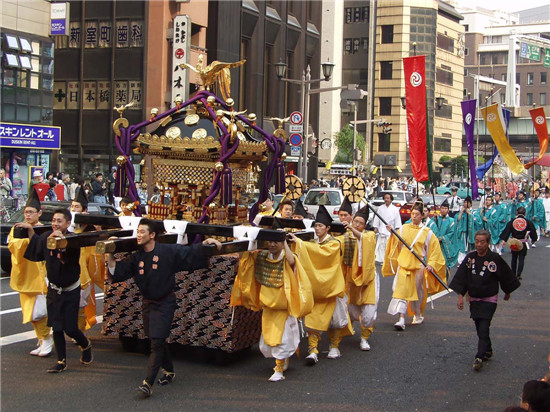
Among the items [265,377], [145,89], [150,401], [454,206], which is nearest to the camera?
[150,401]

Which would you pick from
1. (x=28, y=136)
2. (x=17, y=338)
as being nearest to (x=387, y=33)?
(x=28, y=136)

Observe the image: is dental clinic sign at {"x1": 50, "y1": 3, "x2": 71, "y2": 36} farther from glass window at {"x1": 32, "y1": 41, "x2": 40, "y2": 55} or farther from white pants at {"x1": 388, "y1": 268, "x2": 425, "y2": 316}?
white pants at {"x1": 388, "y1": 268, "x2": 425, "y2": 316}

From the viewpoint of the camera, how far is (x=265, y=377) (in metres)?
7.87

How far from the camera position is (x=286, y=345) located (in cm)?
776

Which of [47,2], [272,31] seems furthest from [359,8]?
[47,2]

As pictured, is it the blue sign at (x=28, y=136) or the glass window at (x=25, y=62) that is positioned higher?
the glass window at (x=25, y=62)

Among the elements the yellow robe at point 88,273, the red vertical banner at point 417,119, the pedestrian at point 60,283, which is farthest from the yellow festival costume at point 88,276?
the red vertical banner at point 417,119

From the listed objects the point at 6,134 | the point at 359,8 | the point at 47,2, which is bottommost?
the point at 6,134

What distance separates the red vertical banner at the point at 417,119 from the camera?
14336mm

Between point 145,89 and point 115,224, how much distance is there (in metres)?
27.2

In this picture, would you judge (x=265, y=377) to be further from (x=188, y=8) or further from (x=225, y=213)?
(x=188, y=8)

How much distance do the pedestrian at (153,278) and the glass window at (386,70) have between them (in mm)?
71692

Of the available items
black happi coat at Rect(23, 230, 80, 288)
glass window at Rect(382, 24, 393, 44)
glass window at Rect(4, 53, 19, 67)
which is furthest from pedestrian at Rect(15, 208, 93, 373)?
glass window at Rect(382, 24, 393, 44)

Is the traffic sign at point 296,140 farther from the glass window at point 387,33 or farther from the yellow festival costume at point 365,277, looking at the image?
the glass window at point 387,33
